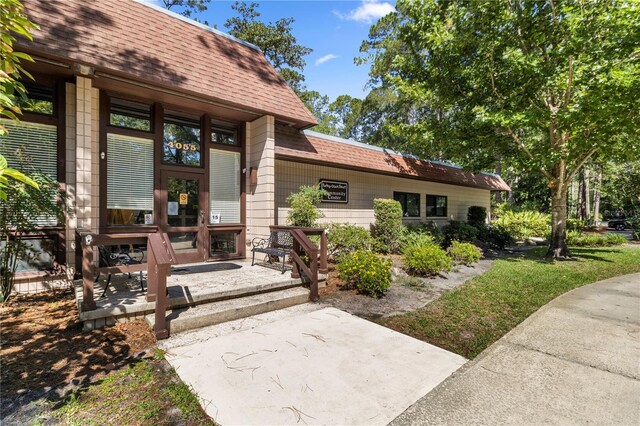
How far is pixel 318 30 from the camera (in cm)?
1002

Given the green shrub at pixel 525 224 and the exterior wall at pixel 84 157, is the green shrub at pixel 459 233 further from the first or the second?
the exterior wall at pixel 84 157

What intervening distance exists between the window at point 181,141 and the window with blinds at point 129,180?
1.27 ft

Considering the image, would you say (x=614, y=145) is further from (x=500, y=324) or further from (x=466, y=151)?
(x=500, y=324)

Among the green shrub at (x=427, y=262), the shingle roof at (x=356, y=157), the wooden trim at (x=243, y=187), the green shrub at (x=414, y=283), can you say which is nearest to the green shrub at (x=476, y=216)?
the shingle roof at (x=356, y=157)

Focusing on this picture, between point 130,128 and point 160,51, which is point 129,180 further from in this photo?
point 160,51

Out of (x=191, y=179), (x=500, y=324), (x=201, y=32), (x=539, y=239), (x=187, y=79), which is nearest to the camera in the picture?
(x=500, y=324)

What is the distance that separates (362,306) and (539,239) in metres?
16.5

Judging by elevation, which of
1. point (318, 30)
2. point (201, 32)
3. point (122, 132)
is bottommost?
point (122, 132)

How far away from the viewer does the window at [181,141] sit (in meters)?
6.55

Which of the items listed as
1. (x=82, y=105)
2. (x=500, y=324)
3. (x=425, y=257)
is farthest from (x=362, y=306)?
(x=82, y=105)

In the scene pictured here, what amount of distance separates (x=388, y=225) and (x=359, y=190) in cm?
167

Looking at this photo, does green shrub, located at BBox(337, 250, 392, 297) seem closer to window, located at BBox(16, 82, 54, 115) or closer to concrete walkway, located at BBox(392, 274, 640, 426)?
concrete walkway, located at BBox(392, 274, 640, 426)

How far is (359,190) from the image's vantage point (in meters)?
10.9

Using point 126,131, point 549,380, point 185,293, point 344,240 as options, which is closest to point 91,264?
point 185,293
